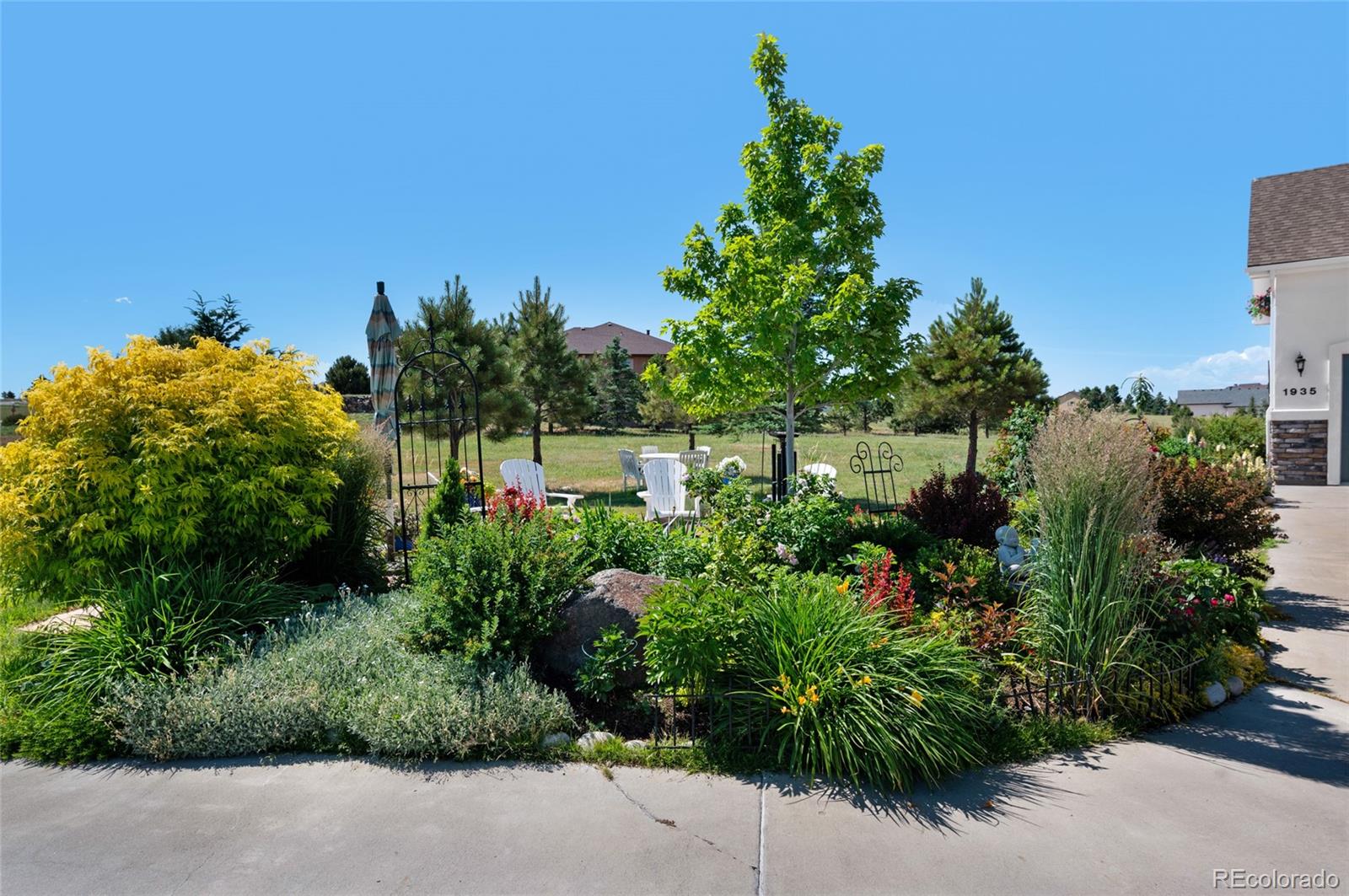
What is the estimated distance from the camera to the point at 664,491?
983cm

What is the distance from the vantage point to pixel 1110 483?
152 inches

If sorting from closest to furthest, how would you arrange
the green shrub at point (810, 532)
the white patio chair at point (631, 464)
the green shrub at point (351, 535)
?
the green shrub at point (810, 532), the green shrub at point (351, 535), the white patio chair at point (631, 464)

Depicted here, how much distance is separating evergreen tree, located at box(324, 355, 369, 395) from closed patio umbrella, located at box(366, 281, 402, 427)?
2757 centimetres

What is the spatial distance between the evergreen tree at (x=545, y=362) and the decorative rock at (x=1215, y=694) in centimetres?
1295

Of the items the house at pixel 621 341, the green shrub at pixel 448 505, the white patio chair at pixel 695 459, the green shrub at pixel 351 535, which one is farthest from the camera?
the house at pixel 621 341

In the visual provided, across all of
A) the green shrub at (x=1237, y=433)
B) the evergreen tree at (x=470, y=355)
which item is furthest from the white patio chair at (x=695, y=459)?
the green shrub at (x=1237, y=433)

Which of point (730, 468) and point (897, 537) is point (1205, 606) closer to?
point (897, 537)

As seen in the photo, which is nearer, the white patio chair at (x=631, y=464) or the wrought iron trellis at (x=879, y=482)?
the wrought iron trellis at (x=879, y=482)

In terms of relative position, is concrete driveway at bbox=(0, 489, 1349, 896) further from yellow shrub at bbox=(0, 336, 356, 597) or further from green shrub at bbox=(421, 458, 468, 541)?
green shrub at bbox=(421, 458, 468, 541)

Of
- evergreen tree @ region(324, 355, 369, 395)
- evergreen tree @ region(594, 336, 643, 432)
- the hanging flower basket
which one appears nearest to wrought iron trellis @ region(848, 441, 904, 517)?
the hanging flower basket

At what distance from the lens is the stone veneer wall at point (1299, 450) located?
14.5 metres

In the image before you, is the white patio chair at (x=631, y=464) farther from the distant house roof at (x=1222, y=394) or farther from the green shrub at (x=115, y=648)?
the distant house roof at (x=1222, y=394)

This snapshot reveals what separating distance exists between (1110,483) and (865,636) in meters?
1.56

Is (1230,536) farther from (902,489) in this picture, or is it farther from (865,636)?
(902,489)
